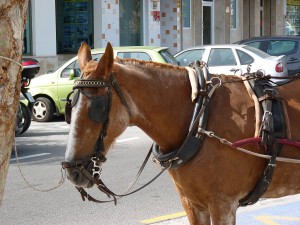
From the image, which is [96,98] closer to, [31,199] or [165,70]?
[165,70]

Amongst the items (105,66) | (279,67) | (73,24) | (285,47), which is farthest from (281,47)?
(105,66)

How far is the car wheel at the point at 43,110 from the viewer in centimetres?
1639

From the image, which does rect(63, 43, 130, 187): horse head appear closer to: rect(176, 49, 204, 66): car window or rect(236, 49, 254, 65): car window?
rect(236, 49, 254, 65): car window

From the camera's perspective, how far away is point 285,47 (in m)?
19.3

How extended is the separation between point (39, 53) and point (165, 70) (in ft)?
58.5

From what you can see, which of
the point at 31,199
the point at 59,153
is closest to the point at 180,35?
the point at 59,153

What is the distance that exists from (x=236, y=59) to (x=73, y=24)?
929 cm

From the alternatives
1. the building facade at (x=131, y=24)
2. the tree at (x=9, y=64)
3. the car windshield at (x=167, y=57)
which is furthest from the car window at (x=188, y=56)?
the tree at (x=9, y=64)

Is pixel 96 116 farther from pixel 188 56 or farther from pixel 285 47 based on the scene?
pixel 285 47

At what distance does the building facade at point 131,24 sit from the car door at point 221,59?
6689 mm

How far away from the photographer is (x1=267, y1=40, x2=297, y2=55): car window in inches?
754

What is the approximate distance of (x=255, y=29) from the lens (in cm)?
3475

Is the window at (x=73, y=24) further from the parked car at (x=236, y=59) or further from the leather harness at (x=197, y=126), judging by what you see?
the leather harness at (x=197, y=126)

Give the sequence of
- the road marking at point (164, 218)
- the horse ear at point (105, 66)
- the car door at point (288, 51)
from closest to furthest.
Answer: the horse ear at point (105, 66) → the road marking at point (164, 218) → the car door at point (288, 51)
